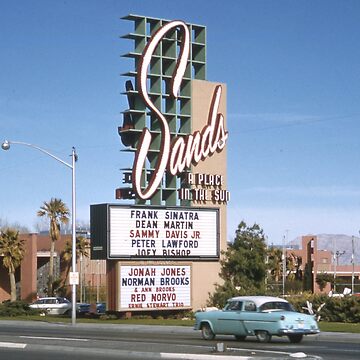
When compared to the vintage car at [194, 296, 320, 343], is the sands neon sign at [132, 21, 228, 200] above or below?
above

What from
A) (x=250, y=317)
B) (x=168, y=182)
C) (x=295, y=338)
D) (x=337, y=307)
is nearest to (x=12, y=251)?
(x=168, y=182)

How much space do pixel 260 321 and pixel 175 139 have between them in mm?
24022

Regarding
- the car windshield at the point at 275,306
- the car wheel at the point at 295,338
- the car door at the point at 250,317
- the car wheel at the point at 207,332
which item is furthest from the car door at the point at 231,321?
the car wheel at the point at 295,338

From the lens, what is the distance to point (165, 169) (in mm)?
53594

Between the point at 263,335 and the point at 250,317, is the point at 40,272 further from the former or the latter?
the point at 263,335

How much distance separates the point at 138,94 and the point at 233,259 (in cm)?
1163

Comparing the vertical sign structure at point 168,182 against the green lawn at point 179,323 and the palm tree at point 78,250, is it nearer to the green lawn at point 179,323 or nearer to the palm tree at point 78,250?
the green lawn at point 179,323

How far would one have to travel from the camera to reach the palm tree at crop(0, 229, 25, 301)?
79.9 m

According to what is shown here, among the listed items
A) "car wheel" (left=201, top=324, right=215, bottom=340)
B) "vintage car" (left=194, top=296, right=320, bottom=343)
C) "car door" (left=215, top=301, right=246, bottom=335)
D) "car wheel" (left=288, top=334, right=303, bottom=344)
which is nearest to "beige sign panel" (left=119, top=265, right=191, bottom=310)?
"car wheel" (left=201, top=324, right=215, bottom=340)

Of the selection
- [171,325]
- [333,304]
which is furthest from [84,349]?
[333,304]

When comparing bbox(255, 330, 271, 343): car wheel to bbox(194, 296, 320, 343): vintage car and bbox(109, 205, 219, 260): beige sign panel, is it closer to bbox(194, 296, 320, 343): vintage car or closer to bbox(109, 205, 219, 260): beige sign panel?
bbox(194, 296, 320, 343): vintage car

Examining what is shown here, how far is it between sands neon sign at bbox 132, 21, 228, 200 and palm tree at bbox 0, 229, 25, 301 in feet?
99.0

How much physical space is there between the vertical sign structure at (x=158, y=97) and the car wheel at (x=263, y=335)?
22502 mm

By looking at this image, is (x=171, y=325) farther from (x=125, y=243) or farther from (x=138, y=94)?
(x=138, y=94)
